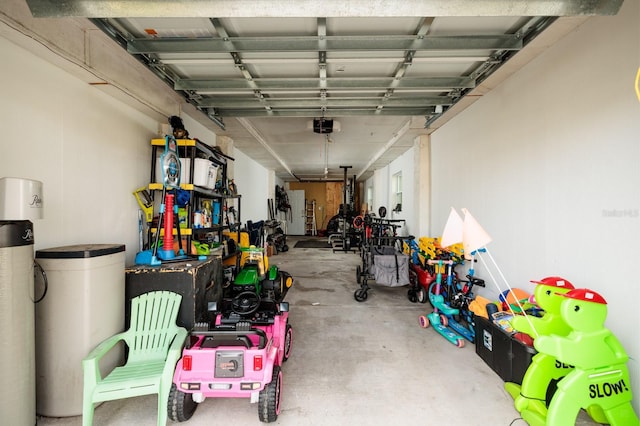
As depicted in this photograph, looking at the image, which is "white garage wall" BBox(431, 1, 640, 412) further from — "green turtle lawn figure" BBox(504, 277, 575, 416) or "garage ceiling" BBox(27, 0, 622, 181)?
"green turtle lawn figure" BBox(504, 277, 575, 416)

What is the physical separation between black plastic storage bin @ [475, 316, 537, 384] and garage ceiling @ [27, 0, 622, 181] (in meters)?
2.13

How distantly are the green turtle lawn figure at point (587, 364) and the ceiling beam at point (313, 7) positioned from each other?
1612 mm

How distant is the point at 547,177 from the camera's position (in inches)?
89.0

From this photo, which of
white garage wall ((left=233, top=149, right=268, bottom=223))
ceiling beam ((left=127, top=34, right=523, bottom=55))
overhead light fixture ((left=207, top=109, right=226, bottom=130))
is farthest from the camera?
white garage wall ((left=233, top=149, right=268, bottom=223))

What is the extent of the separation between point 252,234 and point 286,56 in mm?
3806

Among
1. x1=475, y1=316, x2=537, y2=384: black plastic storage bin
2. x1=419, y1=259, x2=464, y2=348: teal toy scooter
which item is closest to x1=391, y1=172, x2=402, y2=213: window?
x1=419, y1=259, x2=464, y2=348: teal toy scooter

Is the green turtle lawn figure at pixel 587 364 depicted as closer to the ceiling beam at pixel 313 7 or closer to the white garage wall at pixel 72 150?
the ceiling beam at pixel 313 7

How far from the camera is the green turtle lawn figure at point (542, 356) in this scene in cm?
163

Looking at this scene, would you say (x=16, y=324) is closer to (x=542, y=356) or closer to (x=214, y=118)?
(x=542, y=356)

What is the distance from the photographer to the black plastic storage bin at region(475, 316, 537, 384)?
1850 millimetres

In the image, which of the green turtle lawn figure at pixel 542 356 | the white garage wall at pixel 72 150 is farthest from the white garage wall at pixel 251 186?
the green turtle lawn figure at pixel 542 356

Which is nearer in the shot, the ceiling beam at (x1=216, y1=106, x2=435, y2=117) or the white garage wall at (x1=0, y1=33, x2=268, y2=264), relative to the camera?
the white garage wall at (x1=0, y1=33, x2=268, y2=264)

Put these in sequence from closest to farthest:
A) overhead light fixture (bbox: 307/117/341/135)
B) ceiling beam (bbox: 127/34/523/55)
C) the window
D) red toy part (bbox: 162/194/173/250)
→ ceiling beam (bbox: 127/34/523/55) → red toy part (bbox: 162/194/173/250) → overhead light fixture (bbox: 307/117/341/135) → the window

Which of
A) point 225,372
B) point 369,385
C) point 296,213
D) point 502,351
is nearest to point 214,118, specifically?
point 225,372
